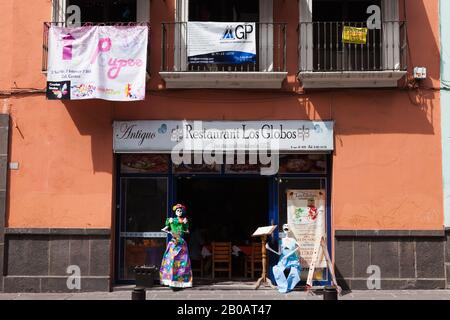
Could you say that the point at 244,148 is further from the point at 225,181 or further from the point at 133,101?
the point at 133,101

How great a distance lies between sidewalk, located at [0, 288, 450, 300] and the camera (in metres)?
10.5

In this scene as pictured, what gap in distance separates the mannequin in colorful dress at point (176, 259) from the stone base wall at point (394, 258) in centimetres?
294

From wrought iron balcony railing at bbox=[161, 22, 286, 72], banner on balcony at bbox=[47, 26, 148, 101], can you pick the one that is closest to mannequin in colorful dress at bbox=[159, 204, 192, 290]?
banner on balcony at bbox=[47, 26, 148, 101]

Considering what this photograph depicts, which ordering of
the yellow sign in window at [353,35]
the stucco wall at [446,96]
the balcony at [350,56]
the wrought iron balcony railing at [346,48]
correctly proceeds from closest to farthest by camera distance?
1. the balcony at [350,56]
2. the stucco wall at [446,96]
3. the yellow sign in window at [353,35]
4. the wrought iron balcony railing at [346,48]

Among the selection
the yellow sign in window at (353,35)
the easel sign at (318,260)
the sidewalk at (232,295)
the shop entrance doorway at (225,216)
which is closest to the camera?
the sidewalk at (232,295)

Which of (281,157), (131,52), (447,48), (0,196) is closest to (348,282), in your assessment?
(281,157)

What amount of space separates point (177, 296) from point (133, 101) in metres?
3.86

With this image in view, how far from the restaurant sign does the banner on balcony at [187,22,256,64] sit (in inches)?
49.2

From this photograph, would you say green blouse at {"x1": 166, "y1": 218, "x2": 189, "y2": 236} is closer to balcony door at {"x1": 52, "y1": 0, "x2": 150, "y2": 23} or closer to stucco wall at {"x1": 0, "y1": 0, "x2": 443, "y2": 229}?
stucco wall at {"x1": 0, "y1": 0, "x2": 443, "y2": 229}

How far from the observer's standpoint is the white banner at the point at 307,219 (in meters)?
11.6

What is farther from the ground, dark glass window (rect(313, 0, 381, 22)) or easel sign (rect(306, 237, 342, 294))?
dark glass window (rect(313, 0, 381, 22))

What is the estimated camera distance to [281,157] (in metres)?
11.8

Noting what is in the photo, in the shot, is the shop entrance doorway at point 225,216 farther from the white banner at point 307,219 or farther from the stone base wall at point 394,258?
the stone base wall at point 394,258

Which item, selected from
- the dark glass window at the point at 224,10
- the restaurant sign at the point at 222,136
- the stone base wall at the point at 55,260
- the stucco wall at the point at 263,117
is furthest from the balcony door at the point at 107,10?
the stone base wall at the point at 55,260
